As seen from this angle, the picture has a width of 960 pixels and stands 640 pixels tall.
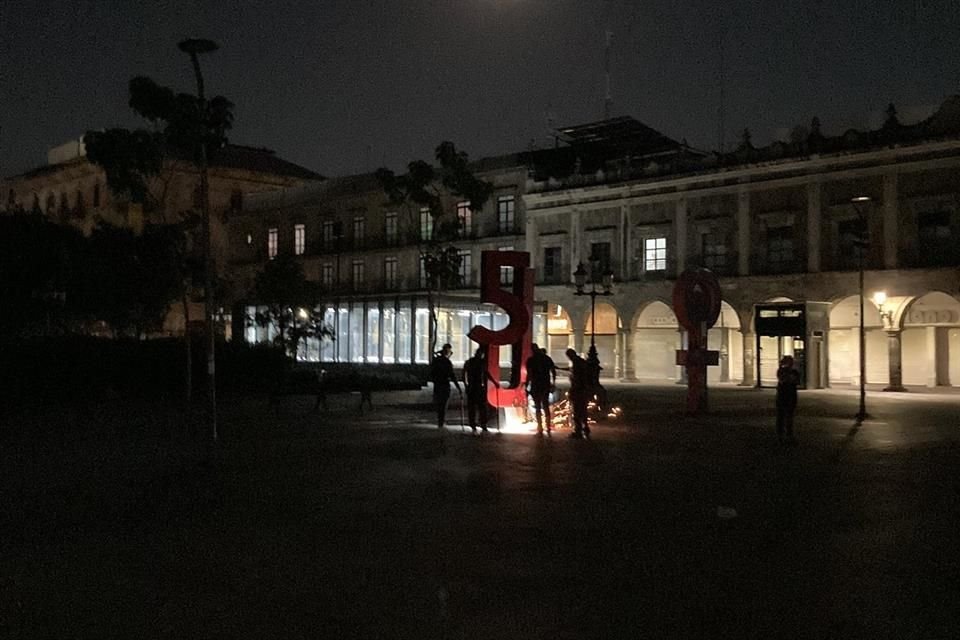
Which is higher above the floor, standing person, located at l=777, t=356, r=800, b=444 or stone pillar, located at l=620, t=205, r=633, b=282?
stone pillar, located at l=620, t=205, r=633, b=282

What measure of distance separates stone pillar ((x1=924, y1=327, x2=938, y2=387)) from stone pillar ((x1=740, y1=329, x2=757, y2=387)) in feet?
20.4

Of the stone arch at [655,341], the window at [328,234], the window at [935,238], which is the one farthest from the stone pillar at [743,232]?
the window at [328,234]

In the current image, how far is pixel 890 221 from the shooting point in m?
34.1

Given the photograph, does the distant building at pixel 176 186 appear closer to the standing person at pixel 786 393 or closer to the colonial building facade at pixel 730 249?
the colonial building facade at pixel 730 249

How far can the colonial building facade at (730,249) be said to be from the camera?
1325 inches

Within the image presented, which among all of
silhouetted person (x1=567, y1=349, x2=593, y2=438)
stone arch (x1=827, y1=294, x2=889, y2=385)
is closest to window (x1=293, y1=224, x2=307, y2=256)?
stone arch (x1=827, y1=294, x2=889, y2=385)

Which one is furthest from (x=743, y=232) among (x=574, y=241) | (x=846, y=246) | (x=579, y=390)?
(x=579, y=390)

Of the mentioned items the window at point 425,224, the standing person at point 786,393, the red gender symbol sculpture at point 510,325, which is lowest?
the standing person at point 786,393

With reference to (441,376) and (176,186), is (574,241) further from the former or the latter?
(176,186)

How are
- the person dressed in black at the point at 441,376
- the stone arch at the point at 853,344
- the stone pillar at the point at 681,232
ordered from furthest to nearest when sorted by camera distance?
the stone pillar at the point at 681,232 < the stone arch at the point at 853,344 < the person dressed in black at the point at 441,376

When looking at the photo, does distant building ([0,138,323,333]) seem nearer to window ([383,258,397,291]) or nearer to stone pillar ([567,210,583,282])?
window ([383,258,397,291])

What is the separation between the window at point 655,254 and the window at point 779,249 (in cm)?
477

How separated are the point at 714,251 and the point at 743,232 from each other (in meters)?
1.54

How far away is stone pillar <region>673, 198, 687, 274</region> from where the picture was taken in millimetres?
39812
